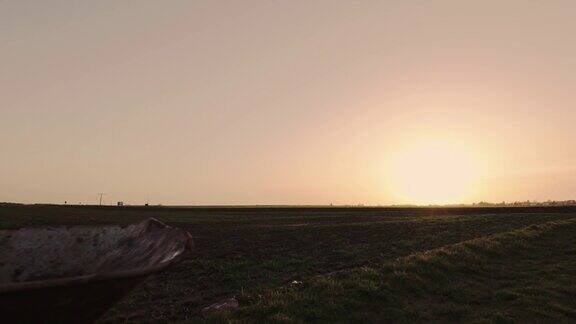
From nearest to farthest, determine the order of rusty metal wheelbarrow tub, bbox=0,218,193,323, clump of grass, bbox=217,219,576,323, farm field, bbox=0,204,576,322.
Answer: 1. rusty metal wheelbarrow tub, bbox=0,218,193,323
2. clump of grass, bbox=217,219,576,323
3. farm field, bbox=0,204,576,322

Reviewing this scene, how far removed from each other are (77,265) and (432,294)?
929 cm

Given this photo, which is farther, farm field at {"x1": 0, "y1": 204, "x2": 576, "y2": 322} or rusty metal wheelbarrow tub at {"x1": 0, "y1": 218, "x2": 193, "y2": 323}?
farm field at {"x1": 0, "y1": 204, "x2": 576, "y2": 322}

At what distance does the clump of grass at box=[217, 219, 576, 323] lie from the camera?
10000 mm

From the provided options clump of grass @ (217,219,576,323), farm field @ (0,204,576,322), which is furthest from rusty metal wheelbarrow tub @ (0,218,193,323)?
Result: farm field @ (0,204,576,322)

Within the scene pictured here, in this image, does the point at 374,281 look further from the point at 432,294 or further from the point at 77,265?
the point at 77,265

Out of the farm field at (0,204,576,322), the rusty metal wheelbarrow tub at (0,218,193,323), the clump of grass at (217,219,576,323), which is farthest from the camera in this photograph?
the farm field at (0,204,576,322)

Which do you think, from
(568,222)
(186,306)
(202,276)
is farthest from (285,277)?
(568,222)

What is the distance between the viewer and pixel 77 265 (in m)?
4.75

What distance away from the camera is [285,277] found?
15.2 metres

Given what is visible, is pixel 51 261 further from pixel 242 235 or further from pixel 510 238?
pixel 242 235

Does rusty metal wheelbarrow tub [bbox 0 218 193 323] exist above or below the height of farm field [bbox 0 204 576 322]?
above

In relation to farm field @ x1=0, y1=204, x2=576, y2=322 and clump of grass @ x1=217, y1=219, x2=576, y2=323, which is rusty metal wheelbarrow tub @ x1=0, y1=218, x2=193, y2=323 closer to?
clump of grass @ x1=217, y1=219, x2=576, y2=323

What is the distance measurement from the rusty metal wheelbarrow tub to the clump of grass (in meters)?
4.71

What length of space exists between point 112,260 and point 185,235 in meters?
0.89
